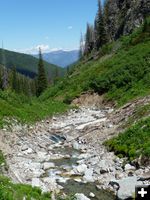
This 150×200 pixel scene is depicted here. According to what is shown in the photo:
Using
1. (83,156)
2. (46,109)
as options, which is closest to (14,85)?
(46,109)

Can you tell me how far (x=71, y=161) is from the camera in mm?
28891

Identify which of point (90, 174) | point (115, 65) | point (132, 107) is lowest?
point (90, 174)

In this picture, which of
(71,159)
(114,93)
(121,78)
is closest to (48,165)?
(71,159)

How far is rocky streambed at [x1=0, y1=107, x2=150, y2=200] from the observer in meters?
21.8

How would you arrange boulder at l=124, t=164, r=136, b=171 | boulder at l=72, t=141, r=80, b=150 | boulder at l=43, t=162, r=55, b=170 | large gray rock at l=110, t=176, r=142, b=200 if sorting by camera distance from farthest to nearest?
boulder at l=72, t=141, r=80, b=150 < boulder at l=43, t=162, r=55, b=170 < boulder at l=124, t=164, r=136, b=171 < large gray rock at l=110, t=176, r=142, b=200

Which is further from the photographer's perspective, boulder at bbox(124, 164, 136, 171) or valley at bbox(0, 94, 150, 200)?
boulder at bbox(124, 164, 136, 171)

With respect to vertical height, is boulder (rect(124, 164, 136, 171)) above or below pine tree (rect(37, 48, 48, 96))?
below

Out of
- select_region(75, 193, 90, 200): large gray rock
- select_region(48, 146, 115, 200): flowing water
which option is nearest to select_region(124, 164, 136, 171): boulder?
select_region(48, 146, 115, 200): flowing water

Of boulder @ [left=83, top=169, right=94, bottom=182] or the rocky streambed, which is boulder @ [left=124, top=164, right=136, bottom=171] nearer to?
the rocky streambed

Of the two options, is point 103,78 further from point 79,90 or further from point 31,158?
point 31,158

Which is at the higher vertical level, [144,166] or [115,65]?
[115,65]

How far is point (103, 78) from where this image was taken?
6944cm

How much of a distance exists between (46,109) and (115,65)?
87.9 ft

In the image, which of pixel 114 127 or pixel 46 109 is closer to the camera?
pixel 114 127
